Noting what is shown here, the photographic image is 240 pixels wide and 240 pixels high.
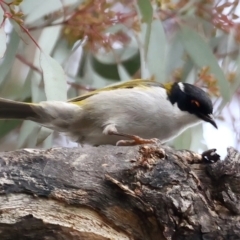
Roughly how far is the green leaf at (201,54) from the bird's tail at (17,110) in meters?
0.74

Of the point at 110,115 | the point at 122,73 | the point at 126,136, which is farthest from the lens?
the point at 122,73

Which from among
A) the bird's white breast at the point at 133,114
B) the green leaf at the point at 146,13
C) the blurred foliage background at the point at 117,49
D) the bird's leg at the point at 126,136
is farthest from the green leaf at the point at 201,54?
the bird's leg at the point at 126,136

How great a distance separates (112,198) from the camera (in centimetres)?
158

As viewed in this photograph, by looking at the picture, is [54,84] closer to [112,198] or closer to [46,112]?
[46,112]

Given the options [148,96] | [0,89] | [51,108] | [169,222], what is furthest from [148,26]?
[169,222]

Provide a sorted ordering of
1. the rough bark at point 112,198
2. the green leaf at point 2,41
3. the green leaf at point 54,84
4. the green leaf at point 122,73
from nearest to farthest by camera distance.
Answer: the rough bark at point 112,198
the green leaf at point 2,41
the green leaf at point 54,84
the green leaf at point 122,73

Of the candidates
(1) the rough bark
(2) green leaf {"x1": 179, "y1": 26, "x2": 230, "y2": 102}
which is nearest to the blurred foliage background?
(2) green leaf {"x1": 179, "y1": 26, "x2": 230, "y2": 102}

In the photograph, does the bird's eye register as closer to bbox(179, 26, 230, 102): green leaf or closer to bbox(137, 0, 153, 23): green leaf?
bbox(179, 26, 230, 102): green leaf

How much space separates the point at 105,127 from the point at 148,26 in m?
0.40

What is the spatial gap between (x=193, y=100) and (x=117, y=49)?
21.4 inches

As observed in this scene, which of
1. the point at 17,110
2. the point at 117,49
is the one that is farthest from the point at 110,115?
the point at 117,49

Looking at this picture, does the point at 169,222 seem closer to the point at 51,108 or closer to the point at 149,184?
the point at 149,184

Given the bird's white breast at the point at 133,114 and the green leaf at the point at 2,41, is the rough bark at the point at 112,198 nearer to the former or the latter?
the green leaf at the point at 2,41

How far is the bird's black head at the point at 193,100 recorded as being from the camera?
2.42 meters
